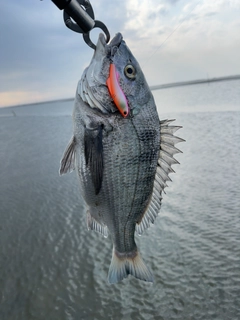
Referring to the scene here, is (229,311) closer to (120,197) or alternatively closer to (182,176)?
(120,197)

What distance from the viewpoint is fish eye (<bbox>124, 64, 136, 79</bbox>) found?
1773 millimetres

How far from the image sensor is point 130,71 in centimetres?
178

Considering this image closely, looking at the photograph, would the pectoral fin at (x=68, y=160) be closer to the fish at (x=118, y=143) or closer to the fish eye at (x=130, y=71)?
the fish at (x=118, y=143)

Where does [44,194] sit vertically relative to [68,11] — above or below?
below

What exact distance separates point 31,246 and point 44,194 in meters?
1.83

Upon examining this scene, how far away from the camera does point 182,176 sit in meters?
6.11

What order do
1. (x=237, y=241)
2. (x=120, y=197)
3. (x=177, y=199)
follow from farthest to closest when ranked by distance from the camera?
(x=177, y=199), (x=237, y=241), (x=120, y=197)

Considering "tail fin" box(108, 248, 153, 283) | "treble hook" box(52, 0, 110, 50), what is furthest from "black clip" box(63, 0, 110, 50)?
"tail fin" box(108, 248, 153, 283)

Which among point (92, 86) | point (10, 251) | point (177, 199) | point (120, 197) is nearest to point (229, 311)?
point (120, 197)

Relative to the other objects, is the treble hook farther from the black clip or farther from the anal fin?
the anal fin

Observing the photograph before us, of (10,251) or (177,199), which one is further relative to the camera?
(177,199)

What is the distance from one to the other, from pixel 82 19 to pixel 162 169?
104 cm

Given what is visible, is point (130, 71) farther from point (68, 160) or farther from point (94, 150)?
point (68, 160)

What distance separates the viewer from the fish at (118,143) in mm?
1704
